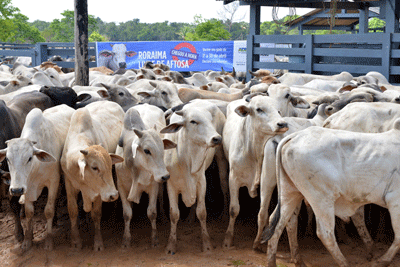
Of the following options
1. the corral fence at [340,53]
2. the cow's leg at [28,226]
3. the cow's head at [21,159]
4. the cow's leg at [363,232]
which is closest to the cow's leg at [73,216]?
the cow's leg at [28,226]

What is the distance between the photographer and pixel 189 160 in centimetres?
542

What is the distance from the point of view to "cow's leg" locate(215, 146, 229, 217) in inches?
250

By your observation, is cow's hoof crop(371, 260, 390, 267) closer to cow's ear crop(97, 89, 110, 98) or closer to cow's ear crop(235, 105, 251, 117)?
cow's ear crop(235, 105, 251, 117)

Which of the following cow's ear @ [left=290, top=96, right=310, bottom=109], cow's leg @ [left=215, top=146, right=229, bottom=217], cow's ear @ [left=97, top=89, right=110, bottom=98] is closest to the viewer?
cow's ear @ [left=290, top=96, right=310, bottom=109]

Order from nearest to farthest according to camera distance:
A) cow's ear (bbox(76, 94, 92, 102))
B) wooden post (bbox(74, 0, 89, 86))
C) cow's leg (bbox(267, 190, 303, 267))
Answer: cow's leg (bbox(267, 190, 303, 267)) → cow's ear (bbox(76, 94, 92, 102)) → wooden post (bbox(74, 0, 89, 86))

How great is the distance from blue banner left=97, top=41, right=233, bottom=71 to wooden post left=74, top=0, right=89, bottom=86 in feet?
28.8

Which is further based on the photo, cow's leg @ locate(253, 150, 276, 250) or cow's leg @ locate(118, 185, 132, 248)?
cow's leg @ locate(118, 185, 132, 248)

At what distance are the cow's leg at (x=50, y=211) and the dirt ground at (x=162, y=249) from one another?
0.10m

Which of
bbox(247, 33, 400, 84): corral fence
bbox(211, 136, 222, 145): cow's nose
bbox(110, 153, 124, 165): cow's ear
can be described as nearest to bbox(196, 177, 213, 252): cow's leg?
bbox(211, 136, 222, 145): cow's nose

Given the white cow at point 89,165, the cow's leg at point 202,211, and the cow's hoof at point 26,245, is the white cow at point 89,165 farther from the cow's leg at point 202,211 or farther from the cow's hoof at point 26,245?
the cow's leg at point 202,211

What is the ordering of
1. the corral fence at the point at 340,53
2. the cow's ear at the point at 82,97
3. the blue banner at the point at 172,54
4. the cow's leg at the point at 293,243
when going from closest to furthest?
1. the cow's leg at the point at 293,243
2. the cow's ear at the point at 82,97
3. the corral fence at the point at 340,53
4. the blue banner at the point at 172,54

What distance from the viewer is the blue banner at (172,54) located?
690 inches

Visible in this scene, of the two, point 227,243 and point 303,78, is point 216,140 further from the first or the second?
point 303,78

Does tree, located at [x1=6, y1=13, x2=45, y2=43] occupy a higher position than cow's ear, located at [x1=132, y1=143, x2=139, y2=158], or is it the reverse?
tree, located at [x1=6, y1=13, x2=45, y2=43]
